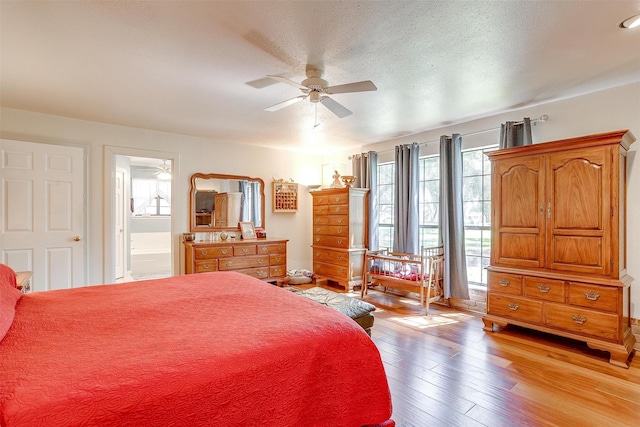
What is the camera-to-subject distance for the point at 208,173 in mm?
4930

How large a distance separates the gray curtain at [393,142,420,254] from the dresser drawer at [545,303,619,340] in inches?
72.0

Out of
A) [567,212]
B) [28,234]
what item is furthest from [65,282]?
[567,212]

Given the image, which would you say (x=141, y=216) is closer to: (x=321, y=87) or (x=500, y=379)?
(x=321, y=87)

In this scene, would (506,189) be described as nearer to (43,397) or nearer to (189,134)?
(43,397)

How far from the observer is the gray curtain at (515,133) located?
3.38m

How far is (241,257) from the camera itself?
4.71 m

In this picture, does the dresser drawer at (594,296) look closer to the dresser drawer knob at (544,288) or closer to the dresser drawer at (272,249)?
the dresser drawer knob at (544,288)

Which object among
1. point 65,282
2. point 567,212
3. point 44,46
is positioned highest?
point 44,46

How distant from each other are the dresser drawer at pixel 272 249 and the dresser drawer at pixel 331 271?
29.2 inches

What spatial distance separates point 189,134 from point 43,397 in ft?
14.1

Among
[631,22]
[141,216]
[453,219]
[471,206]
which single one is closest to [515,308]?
[453,219]

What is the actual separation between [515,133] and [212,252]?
416cm

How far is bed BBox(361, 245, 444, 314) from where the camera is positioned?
151 inches

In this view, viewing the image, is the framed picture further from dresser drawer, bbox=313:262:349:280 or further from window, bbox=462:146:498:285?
window, bbox=462:146:498:285
